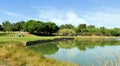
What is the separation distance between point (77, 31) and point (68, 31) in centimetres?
1085

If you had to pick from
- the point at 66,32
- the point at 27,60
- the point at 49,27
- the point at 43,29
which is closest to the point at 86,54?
the point at 27,60

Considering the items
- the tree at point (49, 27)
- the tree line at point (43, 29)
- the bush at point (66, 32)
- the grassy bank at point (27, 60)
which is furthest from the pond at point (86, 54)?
the bush at point (66, 32)

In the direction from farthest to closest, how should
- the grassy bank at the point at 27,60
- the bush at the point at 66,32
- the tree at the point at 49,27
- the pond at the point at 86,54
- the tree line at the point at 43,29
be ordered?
the bush at the point at 66,32
the tree at the point at 49,27
the tree line at the point at 43,29
the grassy bank at the point at 27,60
the pond at the point at 86,54

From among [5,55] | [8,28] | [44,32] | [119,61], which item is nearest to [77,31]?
[44,32]

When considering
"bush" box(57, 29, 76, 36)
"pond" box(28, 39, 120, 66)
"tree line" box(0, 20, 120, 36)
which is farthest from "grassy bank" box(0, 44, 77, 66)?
"bush" box(57, 29, 76, 36)

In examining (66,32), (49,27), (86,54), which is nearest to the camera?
(86,54)

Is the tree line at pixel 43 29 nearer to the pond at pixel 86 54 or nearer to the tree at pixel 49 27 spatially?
the tree at pixel 49 27

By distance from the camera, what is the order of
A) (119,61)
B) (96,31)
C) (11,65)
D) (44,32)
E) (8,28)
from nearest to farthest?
1. (119,61)
2. (11,65)
3. (8,28)
4. (44,32)
5. (96,31)

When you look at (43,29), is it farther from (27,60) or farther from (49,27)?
(27,60)

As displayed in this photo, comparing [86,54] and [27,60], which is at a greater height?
[27,60]

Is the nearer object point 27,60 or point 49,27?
point 27,60

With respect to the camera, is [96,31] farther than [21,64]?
Yes

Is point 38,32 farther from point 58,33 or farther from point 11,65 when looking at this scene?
point 11,65

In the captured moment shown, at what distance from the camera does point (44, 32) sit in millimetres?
130500
